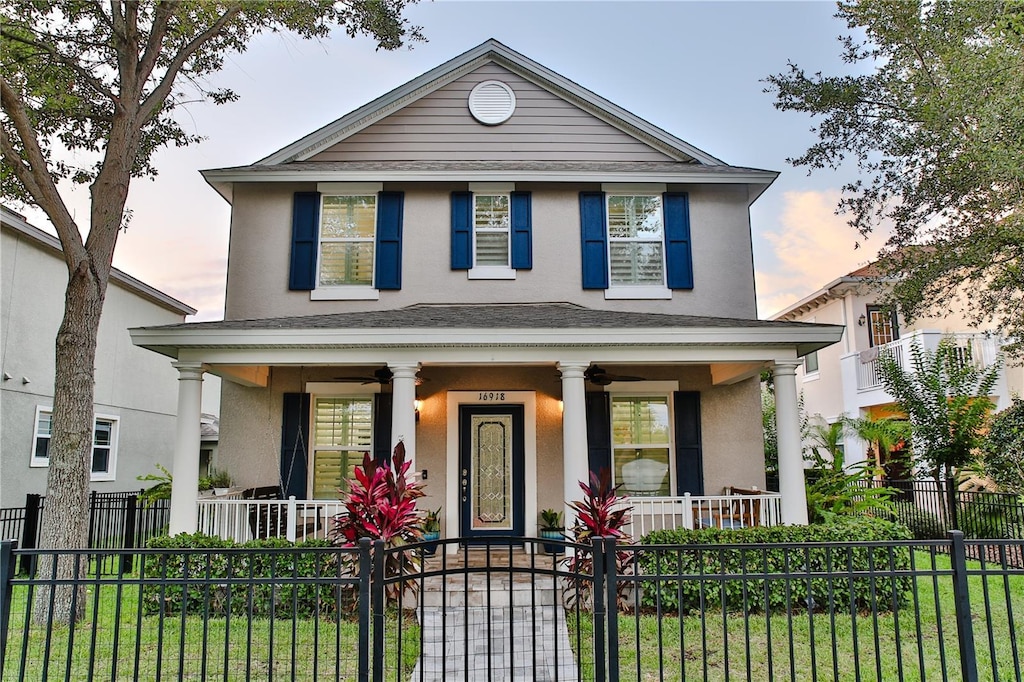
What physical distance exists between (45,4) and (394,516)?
8.15m

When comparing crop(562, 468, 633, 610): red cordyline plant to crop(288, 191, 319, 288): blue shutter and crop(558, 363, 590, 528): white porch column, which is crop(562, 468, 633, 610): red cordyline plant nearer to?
crop(558, 363, 590, 528): white porch column

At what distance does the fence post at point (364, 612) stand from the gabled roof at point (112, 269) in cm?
1161

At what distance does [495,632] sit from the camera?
21.6 ft

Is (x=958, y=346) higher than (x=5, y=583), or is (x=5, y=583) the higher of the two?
(x=958, y=346)

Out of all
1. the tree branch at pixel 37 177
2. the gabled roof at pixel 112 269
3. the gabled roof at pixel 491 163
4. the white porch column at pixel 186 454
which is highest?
the gabled roof at pixel 491 163

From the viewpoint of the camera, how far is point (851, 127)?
12.9 meters

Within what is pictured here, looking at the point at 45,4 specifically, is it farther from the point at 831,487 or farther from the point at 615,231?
the point at 831,487

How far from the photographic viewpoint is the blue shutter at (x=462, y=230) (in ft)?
35.1

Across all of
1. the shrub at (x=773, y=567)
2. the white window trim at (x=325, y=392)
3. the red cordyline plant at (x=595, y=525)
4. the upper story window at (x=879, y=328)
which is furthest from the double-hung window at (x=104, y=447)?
the upper story window at (x=879, y=328)

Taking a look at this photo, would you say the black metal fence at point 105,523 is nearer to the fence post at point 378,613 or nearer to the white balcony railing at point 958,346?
the fence post at point 378,613

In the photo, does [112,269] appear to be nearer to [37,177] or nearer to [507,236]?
[37,177]

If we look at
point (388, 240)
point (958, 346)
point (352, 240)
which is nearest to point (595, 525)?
point (388, 240)

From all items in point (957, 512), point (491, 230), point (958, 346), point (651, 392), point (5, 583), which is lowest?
point (957, 512)

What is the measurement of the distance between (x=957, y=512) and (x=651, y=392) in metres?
6.59
